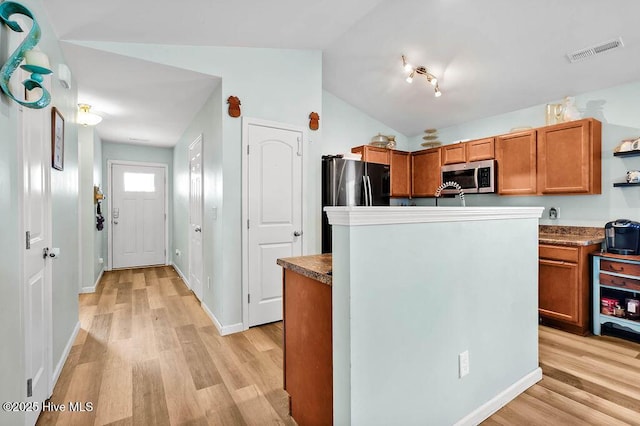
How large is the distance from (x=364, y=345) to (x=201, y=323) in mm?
2458

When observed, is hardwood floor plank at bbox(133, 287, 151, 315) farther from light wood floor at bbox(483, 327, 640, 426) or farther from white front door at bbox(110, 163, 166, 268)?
light wood floor at bbox(483, 327, 640, 426)

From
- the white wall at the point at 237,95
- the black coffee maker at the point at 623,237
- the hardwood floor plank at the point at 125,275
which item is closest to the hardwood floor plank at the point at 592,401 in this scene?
the black coffee maker at the point at 623,237

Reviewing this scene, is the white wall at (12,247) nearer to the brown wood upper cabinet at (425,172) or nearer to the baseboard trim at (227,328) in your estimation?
the baseboard trim at (227,328)

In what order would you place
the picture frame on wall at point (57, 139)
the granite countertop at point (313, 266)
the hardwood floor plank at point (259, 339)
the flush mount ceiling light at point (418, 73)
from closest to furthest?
the granite countertop at point (313, 266), the picture frame on wall at point (57, 139), the hardwood floor plank at point (259, 339), the flush mount ceiling light at point (418, 73)

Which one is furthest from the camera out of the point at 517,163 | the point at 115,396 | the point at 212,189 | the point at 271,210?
the point at 517,163

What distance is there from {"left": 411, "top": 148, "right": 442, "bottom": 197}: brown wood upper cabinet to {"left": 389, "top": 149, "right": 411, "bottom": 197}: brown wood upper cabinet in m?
0.07

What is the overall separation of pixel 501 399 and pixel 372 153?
3352 millimetres

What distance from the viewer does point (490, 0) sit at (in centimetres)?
251

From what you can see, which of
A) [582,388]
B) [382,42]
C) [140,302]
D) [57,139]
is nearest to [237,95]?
[57,139]

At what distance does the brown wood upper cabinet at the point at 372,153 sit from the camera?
450 centimetres

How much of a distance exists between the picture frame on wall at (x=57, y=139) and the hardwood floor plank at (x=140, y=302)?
1876mm

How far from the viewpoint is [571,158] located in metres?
3.20

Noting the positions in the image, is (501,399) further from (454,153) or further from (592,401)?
(454,153)

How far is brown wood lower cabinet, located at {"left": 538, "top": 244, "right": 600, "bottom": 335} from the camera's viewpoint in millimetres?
2885
